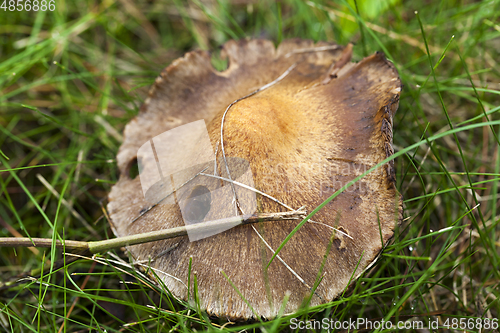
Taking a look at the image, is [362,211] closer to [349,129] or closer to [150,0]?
[349,129]

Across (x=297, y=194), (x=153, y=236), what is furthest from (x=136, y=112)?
(x=297, y=194)

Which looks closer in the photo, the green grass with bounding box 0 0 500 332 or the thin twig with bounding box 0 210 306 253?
the thin twig with bounding box 0 210 306 253

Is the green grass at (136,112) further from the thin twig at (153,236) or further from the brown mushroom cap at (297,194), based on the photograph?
the brown mushroom cap at (297,194)

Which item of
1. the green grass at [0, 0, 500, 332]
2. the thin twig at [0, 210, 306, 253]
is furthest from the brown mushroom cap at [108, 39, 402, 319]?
the green grass at [0, 0, 500, 332]

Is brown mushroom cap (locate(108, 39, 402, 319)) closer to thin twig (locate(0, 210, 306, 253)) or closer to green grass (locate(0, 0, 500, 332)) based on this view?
thin twig (locate(0, 210, 306, 253))

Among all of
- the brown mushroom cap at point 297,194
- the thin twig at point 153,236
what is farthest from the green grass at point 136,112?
the brown mushroom cap at point 297,194

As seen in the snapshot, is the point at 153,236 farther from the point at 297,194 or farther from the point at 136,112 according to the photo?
the point at 136,112
